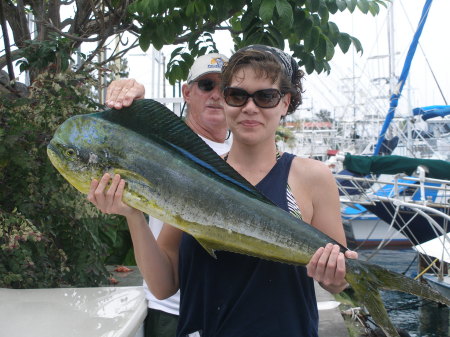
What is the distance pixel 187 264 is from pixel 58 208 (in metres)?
2.41

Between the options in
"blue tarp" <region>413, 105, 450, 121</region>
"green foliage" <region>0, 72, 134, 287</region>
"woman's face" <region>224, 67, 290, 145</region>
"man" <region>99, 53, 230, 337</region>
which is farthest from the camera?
"blue tarp" <region>413, 105, 450, 121</region>

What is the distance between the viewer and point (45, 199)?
12.4 feet

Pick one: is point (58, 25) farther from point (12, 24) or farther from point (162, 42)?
point (162, 42)

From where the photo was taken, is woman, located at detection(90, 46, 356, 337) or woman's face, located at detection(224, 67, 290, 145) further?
woman's face, located at detection(224, 67, 290, 145)

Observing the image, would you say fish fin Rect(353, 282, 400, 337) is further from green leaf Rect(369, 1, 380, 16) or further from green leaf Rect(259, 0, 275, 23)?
green leaf Rect(369, 1, 380, 16)

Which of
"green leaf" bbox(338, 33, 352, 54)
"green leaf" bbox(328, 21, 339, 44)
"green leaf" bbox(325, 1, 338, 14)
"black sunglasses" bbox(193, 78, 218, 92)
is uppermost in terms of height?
"green leaf" bbox(325, 1, 338, 14)

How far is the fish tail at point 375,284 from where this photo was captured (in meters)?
1.42

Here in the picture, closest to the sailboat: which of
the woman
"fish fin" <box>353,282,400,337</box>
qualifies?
the woman

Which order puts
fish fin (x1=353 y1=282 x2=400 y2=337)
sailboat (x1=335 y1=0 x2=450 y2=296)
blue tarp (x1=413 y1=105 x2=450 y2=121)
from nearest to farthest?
fish fin (x1=353 y1=282 x2=400 y2=337) < sailboat (x1=335 y1=0 x2=450 y2=296) < blue tarp (x1=413 y1=105 x2=450 y2=121)

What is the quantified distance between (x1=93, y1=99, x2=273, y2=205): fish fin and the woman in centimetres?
17

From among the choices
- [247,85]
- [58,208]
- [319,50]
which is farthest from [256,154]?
[58,208]

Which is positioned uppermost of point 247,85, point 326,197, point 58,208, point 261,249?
point 247,85

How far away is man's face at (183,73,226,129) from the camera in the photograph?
8.93 ft

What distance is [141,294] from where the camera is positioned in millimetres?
2787
